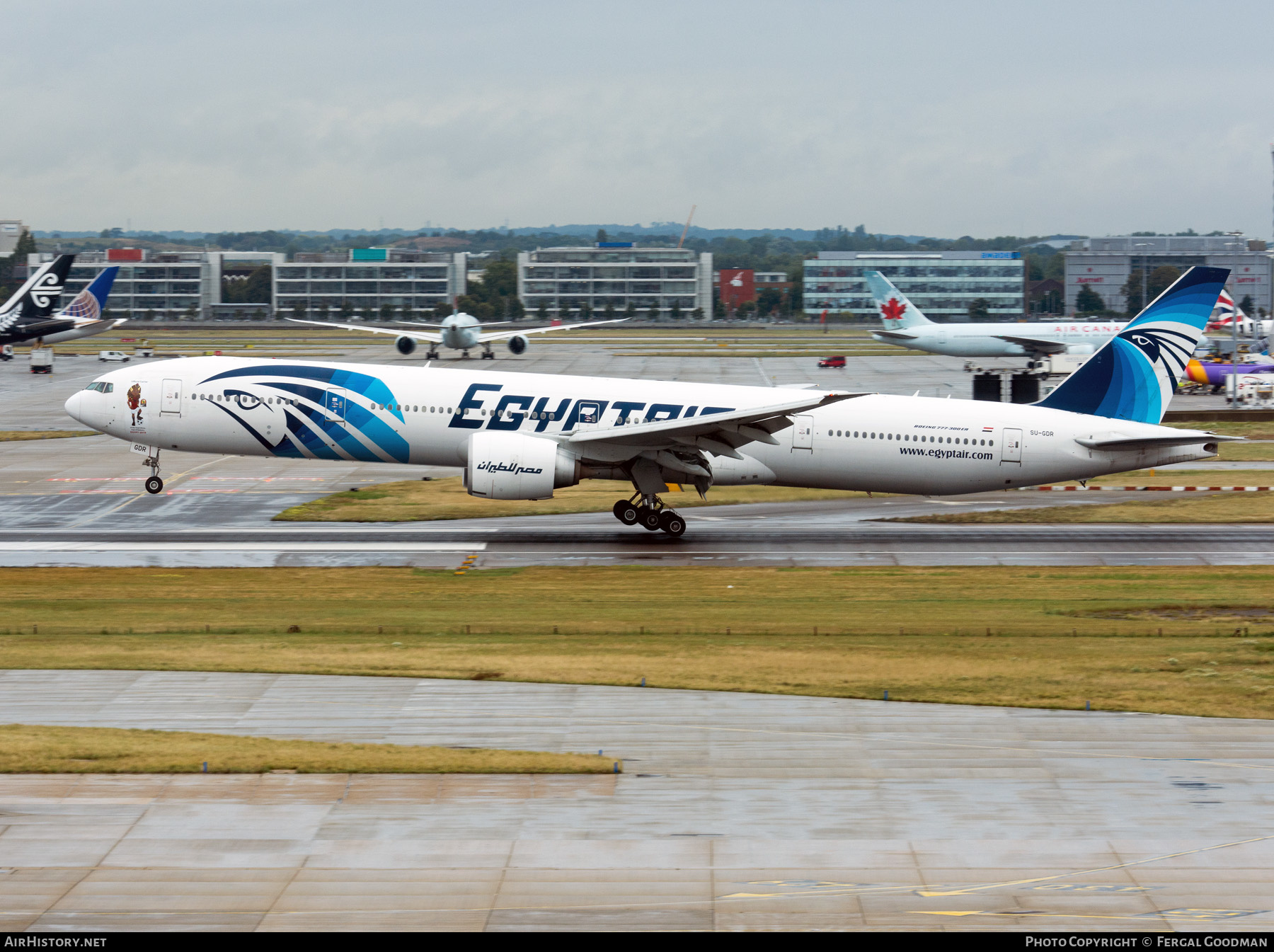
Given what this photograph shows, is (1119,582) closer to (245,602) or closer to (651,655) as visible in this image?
(651,655)

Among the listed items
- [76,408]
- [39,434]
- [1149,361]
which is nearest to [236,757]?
[76,408]

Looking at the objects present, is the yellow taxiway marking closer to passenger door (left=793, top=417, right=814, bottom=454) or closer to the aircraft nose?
passenger door (left=793, top=417, right=814, bottom=454)

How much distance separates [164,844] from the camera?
13.6 meters

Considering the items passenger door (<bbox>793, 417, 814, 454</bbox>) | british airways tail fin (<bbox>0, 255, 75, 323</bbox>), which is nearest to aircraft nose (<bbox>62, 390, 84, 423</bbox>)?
passenger door (<bbox>793, 417, 814, 454</bbox>)

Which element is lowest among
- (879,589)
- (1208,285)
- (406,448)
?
(879,589)

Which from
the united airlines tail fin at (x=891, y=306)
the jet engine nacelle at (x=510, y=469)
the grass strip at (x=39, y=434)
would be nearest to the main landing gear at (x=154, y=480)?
the jet engine nacelle at (x=510, y=469)

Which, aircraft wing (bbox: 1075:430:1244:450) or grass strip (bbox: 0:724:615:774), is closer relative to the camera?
grass strip (bbox: 0:724:615:774)

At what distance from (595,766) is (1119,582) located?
19.0 metres

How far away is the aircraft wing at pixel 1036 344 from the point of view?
10471 centimetres

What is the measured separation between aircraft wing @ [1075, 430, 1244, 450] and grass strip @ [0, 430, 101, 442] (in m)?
44.0

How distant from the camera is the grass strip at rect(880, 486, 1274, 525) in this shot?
131 feet

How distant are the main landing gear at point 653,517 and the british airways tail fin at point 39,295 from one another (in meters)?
87.2

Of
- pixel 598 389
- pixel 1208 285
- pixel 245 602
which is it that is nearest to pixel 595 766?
pixel 245 602

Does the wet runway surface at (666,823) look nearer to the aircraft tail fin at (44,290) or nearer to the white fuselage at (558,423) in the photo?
the white fuselage at (558,423)
